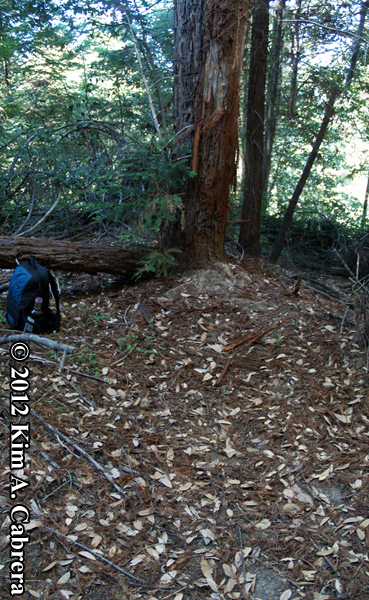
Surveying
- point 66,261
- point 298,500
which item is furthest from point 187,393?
point 66,261

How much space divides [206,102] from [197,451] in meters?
3.38

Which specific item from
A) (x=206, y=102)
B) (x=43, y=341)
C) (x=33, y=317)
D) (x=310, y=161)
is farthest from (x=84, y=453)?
(x=310, y=161)

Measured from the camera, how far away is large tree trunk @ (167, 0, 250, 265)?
4.36 m

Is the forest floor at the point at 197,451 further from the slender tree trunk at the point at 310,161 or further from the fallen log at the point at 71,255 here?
the slender tree trunk at the point at 310,161

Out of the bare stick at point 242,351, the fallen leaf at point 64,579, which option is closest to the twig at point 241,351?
the bare stick at point 242,351

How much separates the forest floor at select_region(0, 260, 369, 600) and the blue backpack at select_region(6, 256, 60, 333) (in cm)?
26

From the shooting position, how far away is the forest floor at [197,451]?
2.16 meters

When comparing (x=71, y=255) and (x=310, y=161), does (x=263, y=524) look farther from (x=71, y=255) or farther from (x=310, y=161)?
(x=310, y=161)

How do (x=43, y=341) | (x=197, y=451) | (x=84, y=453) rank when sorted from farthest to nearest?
(x=43, y=341), (x=197, y=451), (x=84, y=453)

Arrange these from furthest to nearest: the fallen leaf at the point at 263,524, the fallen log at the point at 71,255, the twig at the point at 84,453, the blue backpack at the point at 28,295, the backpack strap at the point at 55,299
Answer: the fallen log at the point at 71,255
the backpack strap at the point at 55,299
the blue backpack at the point at 28,295
the twig at the point at 84,453
the fallen leaf at the point at 263,524

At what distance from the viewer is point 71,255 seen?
454 centimetres

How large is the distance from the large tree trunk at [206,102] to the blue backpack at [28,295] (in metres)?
1.57

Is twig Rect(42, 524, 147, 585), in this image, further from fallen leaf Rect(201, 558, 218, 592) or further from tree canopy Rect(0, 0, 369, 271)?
tree canopy Rect(0, 0, 369, 271)

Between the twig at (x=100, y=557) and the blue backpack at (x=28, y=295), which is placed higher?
the blue backpack at (x=28, y=295)
